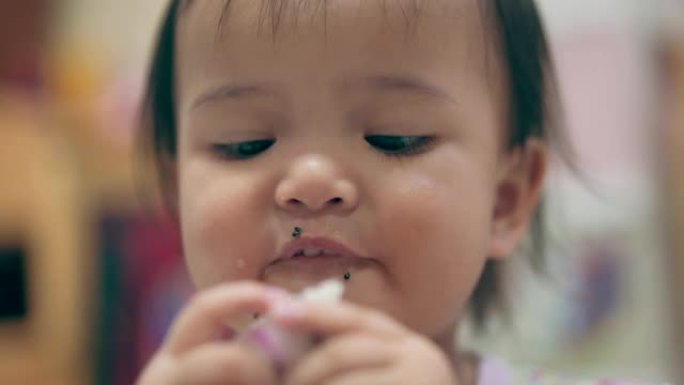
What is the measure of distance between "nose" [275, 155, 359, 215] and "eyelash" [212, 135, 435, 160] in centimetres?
4

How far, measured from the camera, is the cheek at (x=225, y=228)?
543 mm

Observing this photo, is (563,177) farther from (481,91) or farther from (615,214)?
(481,91)

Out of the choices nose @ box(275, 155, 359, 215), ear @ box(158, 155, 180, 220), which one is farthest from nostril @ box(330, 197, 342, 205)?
ear @ box(158, 155, 180, 220)

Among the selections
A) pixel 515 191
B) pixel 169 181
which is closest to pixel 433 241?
pixel 515 191

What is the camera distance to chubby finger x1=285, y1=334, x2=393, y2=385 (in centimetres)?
41

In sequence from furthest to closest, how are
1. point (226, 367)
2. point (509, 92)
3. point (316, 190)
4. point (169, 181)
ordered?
point (169, 181), point (509, 92), point (316, 190), point (226, 367)

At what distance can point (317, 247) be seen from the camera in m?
0.53

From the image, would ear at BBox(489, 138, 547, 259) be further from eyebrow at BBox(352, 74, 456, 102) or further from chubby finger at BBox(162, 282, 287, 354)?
chubby finger at BBox(162, 282, 287, 354)

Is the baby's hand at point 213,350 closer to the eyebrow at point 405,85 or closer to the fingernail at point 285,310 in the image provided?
the fingernail at point 285,310

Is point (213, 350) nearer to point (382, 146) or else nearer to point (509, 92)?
point (382, 146)

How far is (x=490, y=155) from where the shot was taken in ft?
2.05

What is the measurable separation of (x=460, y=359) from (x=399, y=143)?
0.83 ft

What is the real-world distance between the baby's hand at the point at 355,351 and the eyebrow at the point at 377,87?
0.17 meters

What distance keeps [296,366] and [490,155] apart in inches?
10.2
